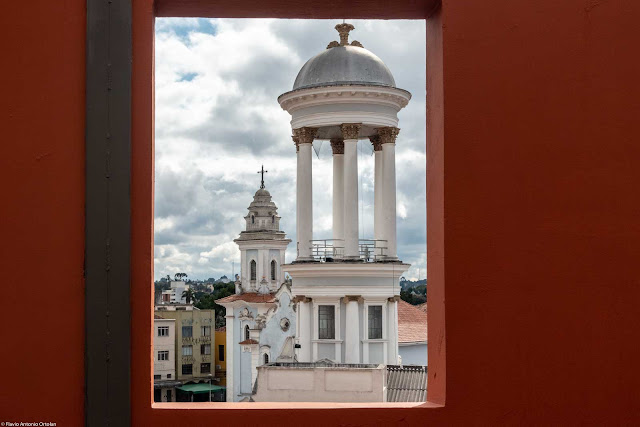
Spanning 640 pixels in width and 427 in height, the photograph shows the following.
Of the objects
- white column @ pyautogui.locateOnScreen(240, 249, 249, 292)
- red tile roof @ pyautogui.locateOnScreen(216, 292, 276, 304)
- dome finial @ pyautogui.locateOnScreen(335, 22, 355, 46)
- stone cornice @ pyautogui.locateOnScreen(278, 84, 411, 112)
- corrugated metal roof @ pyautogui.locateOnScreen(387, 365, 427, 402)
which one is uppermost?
dome finial @ pyautogui.locateOnScreen(335, 22, 355, 46)

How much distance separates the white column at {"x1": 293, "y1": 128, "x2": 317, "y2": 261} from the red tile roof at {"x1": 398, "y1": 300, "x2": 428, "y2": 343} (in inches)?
418

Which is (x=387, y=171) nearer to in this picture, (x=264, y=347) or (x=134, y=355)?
(x=134, y=355)

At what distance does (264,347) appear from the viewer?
145 ft

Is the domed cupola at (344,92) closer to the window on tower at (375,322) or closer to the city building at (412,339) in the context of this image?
the window on tower at (375,322)

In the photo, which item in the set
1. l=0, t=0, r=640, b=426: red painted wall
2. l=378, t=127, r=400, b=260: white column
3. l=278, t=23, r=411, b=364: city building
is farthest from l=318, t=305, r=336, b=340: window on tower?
l=0, t=0, r=640, b=426: red painted wall

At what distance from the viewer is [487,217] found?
10.3 ft

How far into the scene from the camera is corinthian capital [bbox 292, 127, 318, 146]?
20.1 metres

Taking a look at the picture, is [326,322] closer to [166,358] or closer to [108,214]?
[108,214]

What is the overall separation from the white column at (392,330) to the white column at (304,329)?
6.46 ft

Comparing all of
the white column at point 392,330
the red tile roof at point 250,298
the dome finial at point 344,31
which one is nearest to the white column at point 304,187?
the dome finial at point 344,31

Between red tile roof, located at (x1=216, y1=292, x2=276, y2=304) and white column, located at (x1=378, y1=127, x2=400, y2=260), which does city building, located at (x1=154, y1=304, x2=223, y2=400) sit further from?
white column, located at (x1=378, y1=127, x2=400, y2=260)

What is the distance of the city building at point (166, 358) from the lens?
5572 centimetres

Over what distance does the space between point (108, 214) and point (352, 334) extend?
18612mm

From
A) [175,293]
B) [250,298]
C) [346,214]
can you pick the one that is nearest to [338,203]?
[346,214]
